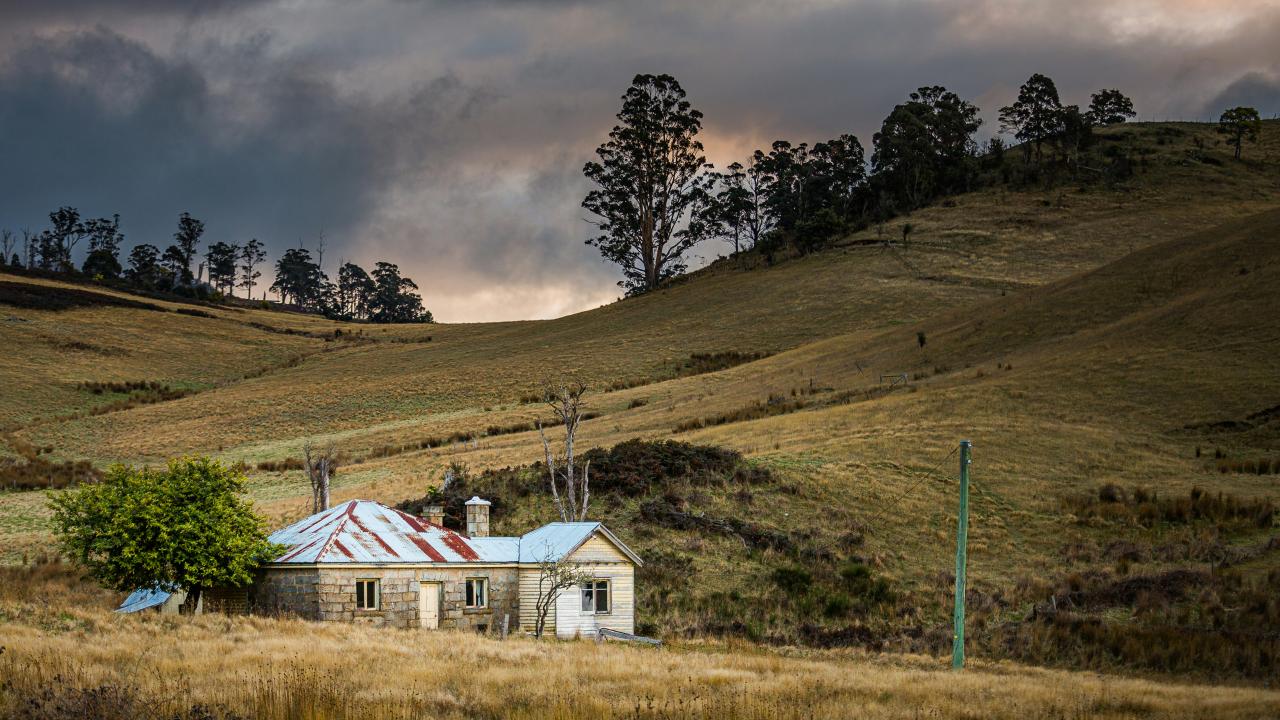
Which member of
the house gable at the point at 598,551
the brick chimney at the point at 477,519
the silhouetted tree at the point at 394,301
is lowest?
the house gable at the point at 598,551

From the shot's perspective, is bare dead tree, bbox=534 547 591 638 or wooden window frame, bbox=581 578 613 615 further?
wooden window frame, bbox=581 578 613 615

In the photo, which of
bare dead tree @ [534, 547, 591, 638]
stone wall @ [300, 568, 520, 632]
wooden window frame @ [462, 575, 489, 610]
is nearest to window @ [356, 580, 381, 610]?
stone wall @ [300, 568, 520, 632]

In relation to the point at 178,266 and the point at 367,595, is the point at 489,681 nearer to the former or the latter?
the point at 367,595

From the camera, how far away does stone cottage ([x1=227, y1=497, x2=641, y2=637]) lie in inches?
1243

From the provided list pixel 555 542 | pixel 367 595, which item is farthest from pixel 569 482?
pixel 367 595

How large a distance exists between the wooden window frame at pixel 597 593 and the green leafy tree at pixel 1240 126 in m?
126

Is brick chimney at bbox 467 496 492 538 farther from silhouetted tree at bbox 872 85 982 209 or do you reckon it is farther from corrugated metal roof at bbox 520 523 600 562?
silhouetted tree at bbox 872 85 982 209

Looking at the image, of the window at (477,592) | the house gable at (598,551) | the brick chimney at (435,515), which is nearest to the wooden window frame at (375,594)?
the window at (477,592)

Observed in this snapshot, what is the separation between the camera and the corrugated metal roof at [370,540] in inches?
1255

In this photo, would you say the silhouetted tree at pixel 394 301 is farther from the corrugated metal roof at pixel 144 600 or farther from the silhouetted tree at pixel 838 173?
the corrugated metal roof at pixel 144 600

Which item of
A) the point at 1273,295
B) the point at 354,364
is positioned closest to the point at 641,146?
the point at 354,364

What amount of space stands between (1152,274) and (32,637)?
213 feet

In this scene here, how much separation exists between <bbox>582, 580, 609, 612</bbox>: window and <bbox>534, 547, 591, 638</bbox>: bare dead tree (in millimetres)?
362

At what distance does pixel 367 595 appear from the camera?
105 ft
